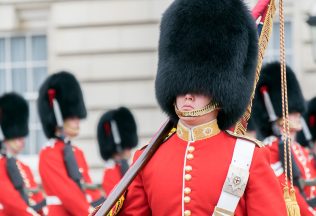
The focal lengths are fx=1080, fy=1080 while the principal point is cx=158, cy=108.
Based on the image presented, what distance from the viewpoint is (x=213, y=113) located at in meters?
4.48

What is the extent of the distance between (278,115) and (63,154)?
182cm

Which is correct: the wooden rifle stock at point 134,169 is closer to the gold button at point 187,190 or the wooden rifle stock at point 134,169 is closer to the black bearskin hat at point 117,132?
the gold button at point 187,190

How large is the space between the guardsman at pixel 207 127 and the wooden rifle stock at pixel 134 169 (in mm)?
33

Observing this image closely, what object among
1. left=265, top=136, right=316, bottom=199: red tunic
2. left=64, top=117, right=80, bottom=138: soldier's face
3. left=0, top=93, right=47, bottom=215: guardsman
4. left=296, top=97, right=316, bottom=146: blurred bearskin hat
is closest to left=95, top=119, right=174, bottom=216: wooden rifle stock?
left=265, top=136, right=316, bottom=199: red tunic

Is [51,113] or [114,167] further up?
[51,113]

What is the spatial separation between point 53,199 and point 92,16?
201 inches

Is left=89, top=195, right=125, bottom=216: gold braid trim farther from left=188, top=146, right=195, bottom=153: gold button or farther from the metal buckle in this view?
the metal buckle

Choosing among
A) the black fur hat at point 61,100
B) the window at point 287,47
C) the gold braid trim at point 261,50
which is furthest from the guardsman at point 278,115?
the window at point 287,47

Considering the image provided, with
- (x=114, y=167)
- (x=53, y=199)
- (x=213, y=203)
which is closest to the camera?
(x=213, y=203)

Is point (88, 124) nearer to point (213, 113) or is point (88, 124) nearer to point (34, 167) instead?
point (34, 167)

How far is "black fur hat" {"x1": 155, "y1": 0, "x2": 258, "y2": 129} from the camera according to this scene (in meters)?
4.46

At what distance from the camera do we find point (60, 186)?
27.6ft

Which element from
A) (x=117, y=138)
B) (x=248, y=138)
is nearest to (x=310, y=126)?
(x=117, y=138)

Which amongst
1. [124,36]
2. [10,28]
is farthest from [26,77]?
[124,36]
